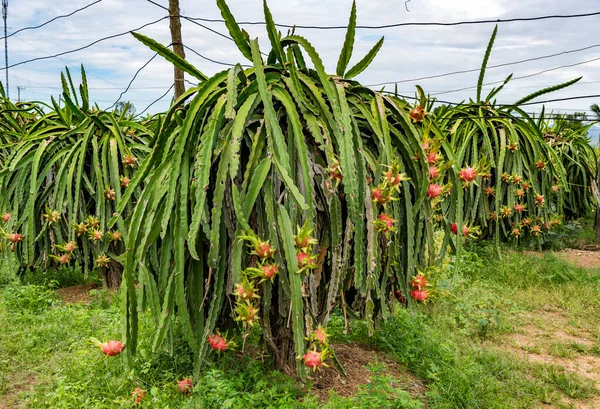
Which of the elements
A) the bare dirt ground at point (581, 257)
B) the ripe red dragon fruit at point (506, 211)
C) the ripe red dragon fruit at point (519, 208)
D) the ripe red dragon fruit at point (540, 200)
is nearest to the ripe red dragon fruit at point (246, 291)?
the ripe red dragon fruit at point (506, 211)

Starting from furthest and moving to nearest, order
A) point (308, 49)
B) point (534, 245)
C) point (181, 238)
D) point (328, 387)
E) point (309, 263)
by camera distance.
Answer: point (534, 245) < point (328, 387) < point (308, 49) < point (181, 238) < point (309, 263)

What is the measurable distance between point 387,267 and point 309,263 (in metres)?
0.59

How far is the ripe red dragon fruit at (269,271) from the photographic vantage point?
2.11 meters

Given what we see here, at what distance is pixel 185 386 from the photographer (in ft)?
8.60

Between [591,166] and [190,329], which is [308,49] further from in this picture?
[591,166]

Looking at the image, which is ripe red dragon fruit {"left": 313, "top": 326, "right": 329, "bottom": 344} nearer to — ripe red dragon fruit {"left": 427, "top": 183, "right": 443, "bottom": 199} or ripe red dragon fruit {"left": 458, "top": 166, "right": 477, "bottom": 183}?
ripe red dragon fruit {"left": 427, "top": 183, "right": 443, "bottom": 199}

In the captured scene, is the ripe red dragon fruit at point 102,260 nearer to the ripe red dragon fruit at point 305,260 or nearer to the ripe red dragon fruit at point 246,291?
the ripe red dragon fruit at point 246,291

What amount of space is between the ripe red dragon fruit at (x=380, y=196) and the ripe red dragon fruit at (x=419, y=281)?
49cm

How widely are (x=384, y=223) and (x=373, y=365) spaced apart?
92 cm

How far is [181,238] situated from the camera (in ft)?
7.36

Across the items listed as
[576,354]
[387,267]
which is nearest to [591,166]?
[576,354]

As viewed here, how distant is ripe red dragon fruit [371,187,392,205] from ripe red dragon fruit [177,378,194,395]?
49.5 inches

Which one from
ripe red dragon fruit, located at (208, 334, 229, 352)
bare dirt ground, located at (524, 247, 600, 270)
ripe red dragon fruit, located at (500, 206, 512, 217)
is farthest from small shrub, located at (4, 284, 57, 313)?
bare dirt ground, located at (524, 247, 600, 270)

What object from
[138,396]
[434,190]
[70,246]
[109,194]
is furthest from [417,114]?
[70,246]
